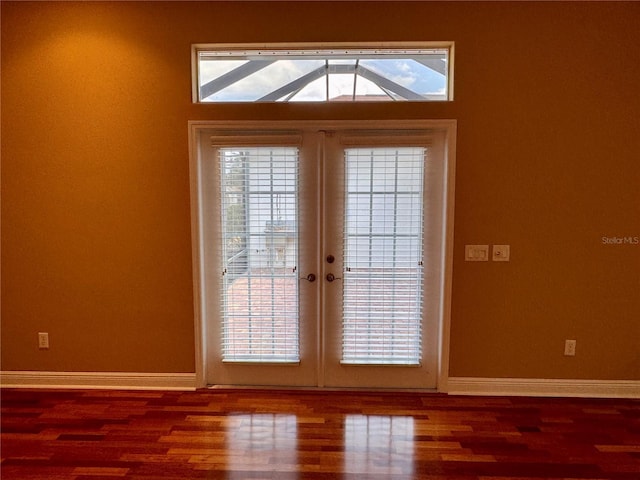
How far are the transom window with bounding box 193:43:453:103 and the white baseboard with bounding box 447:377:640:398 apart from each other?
2120mm

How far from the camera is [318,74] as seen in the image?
101 inches

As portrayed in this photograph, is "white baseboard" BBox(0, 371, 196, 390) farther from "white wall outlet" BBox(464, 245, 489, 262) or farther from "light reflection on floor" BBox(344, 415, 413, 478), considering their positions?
"white wall outlet" BBox(464, 245, 489, 262)

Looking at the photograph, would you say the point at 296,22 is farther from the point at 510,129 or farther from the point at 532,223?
the point at 532,223

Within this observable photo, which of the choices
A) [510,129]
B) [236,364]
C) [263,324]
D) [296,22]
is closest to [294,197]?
[263,324]

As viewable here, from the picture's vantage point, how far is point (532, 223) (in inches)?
97.3

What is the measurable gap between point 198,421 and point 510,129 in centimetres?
289

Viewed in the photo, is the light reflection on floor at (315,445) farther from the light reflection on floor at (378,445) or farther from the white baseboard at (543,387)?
the white baseboard at (543,387)

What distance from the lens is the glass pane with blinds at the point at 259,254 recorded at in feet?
8.32

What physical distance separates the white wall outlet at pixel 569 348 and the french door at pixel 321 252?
0.91m

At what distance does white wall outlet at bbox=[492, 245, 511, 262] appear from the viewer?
2494mm

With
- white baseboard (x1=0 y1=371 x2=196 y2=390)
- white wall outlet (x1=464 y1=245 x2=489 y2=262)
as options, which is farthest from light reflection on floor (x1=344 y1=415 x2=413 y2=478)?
white baseboard (x1=0 y1=371 x2=196 y2=390)

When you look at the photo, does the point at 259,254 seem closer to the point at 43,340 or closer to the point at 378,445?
the point at 378,445

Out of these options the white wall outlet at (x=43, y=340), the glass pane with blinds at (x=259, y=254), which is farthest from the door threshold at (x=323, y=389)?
the white wall outlet at (x=43, y=340)

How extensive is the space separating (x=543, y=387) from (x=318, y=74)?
285 centimetres
